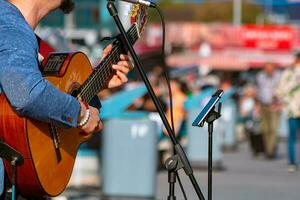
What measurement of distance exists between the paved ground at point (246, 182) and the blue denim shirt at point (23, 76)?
198 inches

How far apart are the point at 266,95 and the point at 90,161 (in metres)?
10.3

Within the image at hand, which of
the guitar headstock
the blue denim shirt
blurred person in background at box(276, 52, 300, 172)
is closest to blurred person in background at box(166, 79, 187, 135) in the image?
blurred person in background at box(276, 52, 300, 172)

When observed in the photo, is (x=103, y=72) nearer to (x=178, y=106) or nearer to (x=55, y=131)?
(x=55, y=131)

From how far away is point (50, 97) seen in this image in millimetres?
3621

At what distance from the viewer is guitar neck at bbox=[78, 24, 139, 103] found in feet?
13.5

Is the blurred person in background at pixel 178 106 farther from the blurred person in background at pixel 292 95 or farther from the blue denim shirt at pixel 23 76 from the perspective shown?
the blue denim shirt at pixel 23 76

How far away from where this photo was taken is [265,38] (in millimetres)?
49969

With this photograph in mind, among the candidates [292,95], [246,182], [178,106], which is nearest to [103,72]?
[246,182]

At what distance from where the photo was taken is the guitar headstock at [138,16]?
4.26 m

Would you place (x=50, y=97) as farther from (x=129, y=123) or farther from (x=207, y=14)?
(x=207, y=14)

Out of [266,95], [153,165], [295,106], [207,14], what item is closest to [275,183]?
[295,106]

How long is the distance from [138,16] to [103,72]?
31 cm

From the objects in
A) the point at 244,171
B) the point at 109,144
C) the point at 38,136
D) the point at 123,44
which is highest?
the point at 123,44

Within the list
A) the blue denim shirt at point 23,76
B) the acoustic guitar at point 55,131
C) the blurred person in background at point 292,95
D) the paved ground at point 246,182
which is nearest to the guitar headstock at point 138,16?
the acoustic guitar at point 55,131
